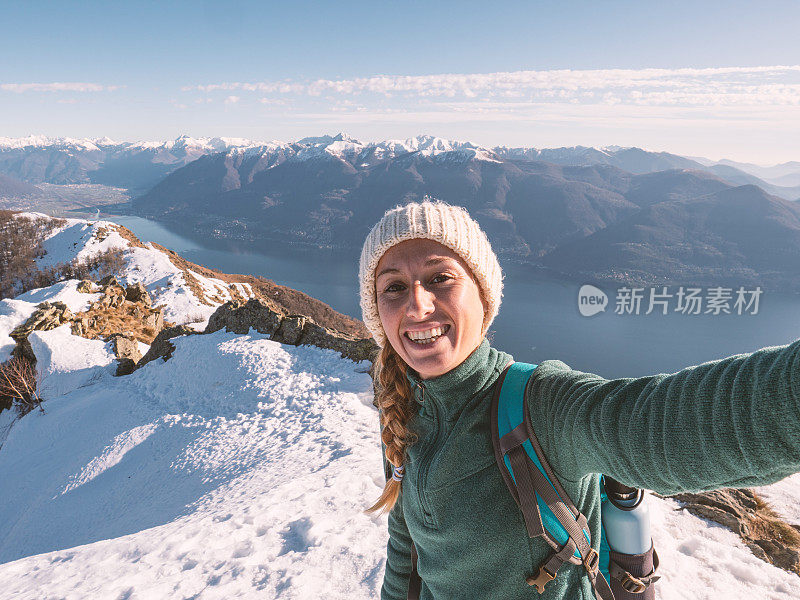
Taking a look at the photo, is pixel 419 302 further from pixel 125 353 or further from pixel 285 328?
pixel 125 353

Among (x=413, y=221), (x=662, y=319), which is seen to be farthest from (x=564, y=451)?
(x=662, y=319)

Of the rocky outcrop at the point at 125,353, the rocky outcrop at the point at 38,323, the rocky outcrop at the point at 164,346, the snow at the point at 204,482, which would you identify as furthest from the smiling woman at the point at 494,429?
the rocky outcrop at the point at 38,323

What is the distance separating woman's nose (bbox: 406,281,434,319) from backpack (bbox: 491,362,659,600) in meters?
0.36

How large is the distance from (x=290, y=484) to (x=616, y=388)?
6.05 m

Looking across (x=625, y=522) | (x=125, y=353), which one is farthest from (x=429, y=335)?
(x=125, y=353)

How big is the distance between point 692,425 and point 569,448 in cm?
32

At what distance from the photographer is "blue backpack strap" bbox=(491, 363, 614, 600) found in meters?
1.11

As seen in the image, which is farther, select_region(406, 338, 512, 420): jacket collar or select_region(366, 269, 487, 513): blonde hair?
select_region(366, 269, 487, 513): blonde hair

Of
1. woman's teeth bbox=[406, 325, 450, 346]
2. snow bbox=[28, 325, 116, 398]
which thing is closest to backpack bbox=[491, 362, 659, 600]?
woman's teeth bbox=[406, 325, 450, 346]

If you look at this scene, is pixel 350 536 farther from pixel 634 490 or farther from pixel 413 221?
pixel 413 221

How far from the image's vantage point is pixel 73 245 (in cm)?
4412

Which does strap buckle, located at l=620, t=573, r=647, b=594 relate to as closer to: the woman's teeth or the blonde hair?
the blonde hair

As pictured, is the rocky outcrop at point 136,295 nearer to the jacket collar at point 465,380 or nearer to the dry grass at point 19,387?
the dry grass at point 19,387

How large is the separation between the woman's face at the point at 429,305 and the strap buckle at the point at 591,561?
2.25 feet
